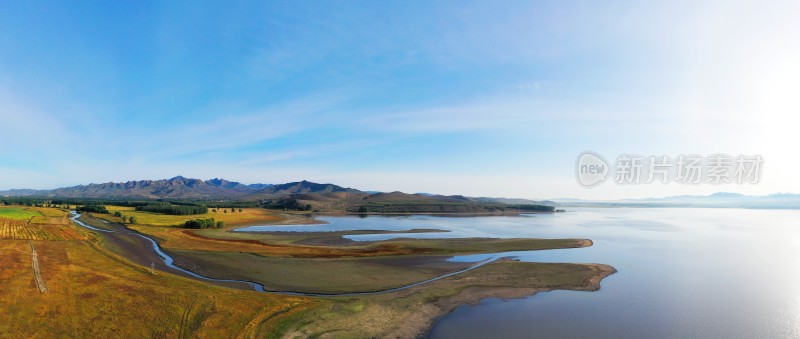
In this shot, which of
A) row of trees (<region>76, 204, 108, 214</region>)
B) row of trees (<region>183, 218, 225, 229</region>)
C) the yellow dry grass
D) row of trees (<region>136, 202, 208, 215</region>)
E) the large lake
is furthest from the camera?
row of trees (<region>76, 204, 108, 214</region>)

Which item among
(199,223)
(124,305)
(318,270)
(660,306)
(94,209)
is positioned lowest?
(660,306)

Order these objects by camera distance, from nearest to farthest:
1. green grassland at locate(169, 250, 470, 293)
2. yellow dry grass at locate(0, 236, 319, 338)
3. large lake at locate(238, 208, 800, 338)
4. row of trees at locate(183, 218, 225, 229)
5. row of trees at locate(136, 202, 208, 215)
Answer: yellow dry grass at locate(0, 236, 319, 338) < large lake at locate(238, 208, 800, 338) < green grassland at locate(169, 250, 470, 293) < row of trees at locate(183, 218, 225, 229) < row of trees at locate(136, 202, 208, 215)

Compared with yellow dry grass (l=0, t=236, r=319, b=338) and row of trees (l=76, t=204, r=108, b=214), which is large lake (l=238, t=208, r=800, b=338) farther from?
row of trees (l=76, t=204, r=108, b=214)

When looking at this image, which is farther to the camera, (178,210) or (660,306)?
(178,210)

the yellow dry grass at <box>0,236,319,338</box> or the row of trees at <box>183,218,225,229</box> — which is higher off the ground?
the row of trees at <box>183,218,225,229</box>

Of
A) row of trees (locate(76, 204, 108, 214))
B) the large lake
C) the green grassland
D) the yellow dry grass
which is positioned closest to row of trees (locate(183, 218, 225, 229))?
the green grassland

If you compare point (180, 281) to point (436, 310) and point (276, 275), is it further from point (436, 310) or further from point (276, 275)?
point (436, 310)

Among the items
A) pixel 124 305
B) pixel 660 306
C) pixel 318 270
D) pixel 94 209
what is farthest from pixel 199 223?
pixel 660 306

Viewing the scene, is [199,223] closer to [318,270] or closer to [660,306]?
[318,270]

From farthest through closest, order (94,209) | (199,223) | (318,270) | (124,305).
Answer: (94,209) < (199,223) < (318,270) < (124,305)

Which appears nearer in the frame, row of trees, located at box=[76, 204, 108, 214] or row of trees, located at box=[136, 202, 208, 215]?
row of trees, located at box=[136, 202, 208, 215]

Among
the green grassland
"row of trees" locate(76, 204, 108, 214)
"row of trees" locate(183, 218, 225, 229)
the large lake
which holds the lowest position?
the large lake
